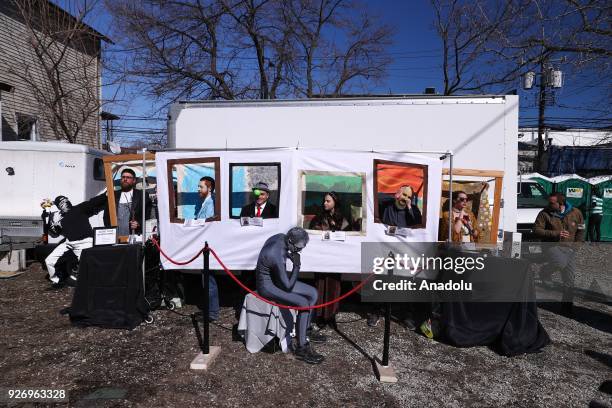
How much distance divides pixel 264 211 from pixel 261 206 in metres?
0.08

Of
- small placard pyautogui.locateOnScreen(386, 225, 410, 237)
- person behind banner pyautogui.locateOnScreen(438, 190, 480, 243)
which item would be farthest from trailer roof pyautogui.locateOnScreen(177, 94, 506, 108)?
small placard pyautogui.locateOnScreen(386, 225, 410, 237)

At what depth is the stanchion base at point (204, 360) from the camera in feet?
12.9

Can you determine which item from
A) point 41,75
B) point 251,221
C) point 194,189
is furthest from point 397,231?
point 41,75

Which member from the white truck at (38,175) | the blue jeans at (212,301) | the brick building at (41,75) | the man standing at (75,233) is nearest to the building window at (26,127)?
the brick building at (41,75)

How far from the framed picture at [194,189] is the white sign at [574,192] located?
13.3 m

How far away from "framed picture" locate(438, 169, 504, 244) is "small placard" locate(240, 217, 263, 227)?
272 cm

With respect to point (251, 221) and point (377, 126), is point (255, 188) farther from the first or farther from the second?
point (377, 126)

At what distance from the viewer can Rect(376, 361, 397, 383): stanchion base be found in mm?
3834

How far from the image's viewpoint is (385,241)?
4957 millimetres

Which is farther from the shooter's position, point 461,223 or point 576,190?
point 576,190

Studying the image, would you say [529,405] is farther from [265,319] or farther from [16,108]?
[16,108]

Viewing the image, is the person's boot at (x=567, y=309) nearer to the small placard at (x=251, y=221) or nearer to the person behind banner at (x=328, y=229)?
the person behind banner at (x=328, y=229)

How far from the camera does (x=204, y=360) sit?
13.2 ft

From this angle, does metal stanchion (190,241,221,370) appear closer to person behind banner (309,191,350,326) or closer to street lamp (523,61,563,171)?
person behind banner (309,191,350,326)
